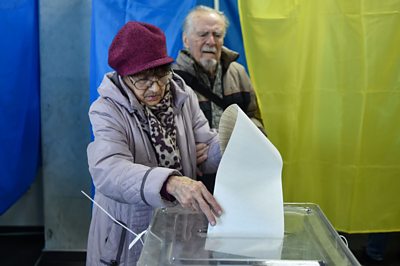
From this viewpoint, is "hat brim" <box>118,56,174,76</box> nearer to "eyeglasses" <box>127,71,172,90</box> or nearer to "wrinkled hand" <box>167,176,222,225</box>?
"eyeglasses" <box>127,71,172,90</box>

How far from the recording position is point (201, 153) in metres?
1.33

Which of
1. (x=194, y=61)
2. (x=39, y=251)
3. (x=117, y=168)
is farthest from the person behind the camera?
(x=39, y=251)

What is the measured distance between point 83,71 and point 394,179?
1.73 metres

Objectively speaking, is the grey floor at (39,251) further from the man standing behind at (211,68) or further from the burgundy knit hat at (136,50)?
the burgundy knit hat at (136,50)

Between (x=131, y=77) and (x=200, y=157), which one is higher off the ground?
(x=131, y=77)

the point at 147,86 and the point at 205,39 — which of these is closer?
the point at 147,86

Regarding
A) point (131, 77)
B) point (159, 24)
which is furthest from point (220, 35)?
point (131, 77)

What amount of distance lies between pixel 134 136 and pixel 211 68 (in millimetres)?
840

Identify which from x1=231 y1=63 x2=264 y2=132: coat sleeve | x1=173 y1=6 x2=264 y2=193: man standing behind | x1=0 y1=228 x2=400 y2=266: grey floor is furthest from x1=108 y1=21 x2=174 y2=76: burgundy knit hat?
x1=0 y1=228 x2=400 y2=266: grey floor

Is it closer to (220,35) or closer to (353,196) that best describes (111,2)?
(220,35)

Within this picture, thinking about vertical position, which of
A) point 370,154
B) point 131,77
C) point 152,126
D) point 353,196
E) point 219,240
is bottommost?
point 353,196

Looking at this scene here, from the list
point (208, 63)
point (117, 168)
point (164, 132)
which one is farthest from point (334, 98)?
point (117, 168)

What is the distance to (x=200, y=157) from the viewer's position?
132cm

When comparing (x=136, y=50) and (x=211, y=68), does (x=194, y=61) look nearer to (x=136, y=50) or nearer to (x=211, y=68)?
(x=211, y=68)
